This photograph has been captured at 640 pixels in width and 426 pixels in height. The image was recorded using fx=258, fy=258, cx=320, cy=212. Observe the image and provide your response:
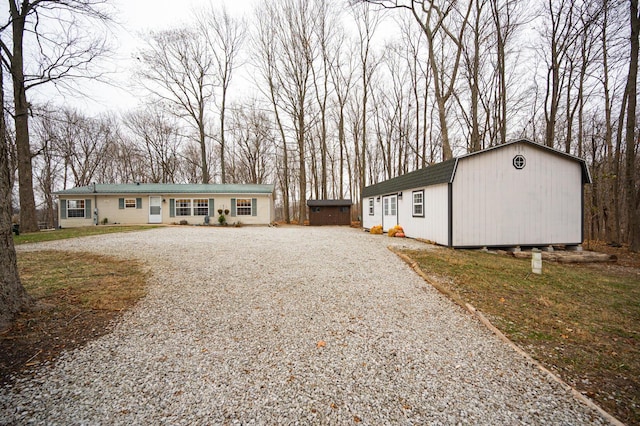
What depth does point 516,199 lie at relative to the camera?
927cm

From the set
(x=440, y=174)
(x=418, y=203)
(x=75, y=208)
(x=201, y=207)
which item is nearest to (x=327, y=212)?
(x=201, y=207)

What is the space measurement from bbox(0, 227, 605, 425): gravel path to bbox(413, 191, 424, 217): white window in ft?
22.7

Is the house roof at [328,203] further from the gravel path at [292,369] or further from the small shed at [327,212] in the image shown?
the gravel path at [292,369]

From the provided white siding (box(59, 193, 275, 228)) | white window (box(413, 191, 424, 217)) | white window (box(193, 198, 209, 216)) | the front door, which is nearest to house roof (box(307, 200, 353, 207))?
white siding (box(59, 193, 275, 228))

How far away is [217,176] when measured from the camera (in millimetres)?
30641

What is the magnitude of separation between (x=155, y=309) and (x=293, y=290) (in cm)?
207

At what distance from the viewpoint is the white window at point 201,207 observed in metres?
18.3

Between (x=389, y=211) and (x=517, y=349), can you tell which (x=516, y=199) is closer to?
(x=389, y=211)

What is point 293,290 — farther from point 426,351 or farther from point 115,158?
point 115,158

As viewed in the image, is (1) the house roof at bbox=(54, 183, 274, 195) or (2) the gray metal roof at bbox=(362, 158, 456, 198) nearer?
(2) the gray metal roof at bbox=(362, 158, 456, 198)

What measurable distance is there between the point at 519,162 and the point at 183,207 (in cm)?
1918

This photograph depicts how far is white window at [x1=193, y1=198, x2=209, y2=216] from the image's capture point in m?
18.3

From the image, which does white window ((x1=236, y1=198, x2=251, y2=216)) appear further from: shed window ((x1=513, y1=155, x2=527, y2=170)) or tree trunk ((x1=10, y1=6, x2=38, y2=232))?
shed window ((x1=513, y1=155, x2=527, y2=170))

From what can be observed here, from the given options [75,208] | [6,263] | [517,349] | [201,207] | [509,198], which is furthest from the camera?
[201,207]
